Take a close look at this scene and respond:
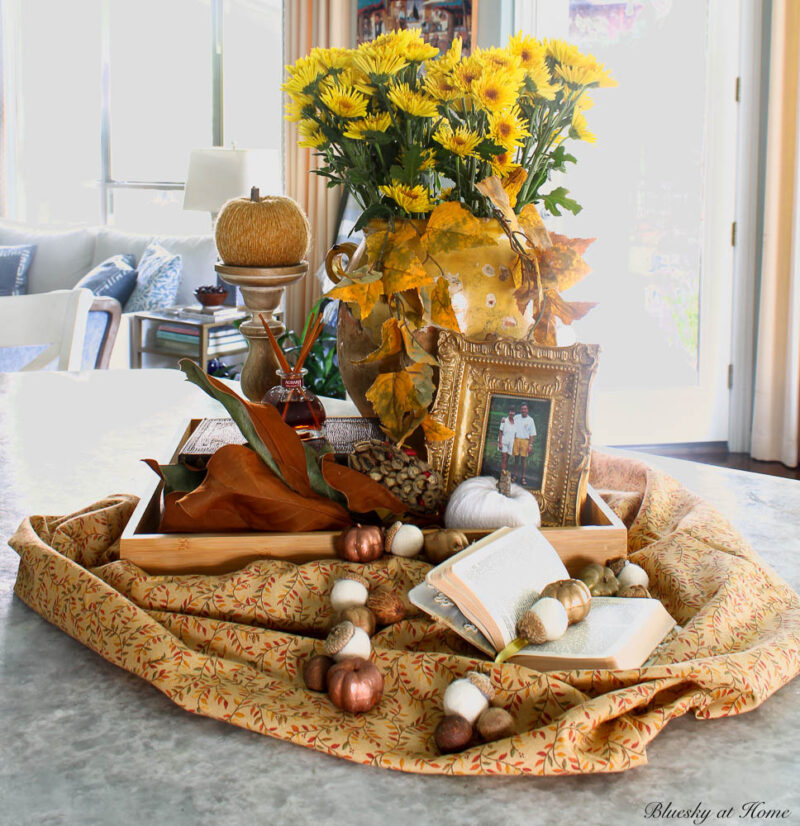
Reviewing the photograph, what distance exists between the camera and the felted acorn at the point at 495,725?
598 mm

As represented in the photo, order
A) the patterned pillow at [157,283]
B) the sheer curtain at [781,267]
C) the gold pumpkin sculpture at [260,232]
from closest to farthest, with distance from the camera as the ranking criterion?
the gold pumpkin sculpture at [260,232] → the sheer curtain at [781,267] → the patterned pillow at [157,283]

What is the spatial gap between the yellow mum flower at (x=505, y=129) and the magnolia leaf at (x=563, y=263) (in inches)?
4.2

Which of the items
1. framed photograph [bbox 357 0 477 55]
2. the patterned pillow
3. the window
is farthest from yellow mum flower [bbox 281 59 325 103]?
the window

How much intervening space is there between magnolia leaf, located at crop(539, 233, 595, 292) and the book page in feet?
0.98

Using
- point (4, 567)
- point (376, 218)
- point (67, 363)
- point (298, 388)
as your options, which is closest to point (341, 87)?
point (376, 218)

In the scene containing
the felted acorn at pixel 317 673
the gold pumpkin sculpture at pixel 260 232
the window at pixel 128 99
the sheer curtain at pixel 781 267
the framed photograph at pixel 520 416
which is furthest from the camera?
the window at pixel 128 99

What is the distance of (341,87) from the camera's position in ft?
3.16

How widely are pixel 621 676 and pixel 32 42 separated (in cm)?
776

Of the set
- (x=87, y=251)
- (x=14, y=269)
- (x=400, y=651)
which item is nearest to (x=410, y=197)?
(x=400, y=651)

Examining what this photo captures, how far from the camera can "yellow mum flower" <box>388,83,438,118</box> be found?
93cm

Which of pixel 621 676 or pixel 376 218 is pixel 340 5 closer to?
pixel 376 218

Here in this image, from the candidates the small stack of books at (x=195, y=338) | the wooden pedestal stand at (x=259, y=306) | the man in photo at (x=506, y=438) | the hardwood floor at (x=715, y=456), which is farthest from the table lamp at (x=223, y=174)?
the man in photo at (x=506, y=438)

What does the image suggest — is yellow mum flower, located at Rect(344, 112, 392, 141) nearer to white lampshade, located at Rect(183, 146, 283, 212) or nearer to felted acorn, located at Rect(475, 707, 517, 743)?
felted acorn, located at Rect(475, 707, 517, 743)

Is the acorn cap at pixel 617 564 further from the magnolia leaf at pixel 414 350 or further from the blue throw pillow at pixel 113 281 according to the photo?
the blue throw pillow at pixel 113 281
